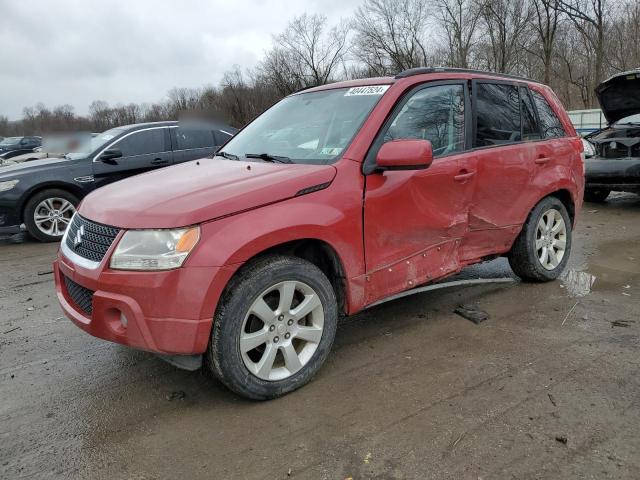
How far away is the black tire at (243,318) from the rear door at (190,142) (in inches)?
235

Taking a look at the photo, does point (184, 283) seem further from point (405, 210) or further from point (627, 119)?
point (627, 119)

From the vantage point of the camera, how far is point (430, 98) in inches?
141

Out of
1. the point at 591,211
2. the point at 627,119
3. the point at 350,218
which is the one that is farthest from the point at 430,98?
the point at 627,119

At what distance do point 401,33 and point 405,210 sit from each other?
4160 centimetres

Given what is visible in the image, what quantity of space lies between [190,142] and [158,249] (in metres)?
6.28

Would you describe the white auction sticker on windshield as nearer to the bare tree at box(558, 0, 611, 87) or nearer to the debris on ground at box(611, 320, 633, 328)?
the debris on ground at box(611, 320, 633, 328)

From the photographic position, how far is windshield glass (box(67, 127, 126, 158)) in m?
7.93

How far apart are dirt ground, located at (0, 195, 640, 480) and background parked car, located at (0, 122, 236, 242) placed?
3.78 metres

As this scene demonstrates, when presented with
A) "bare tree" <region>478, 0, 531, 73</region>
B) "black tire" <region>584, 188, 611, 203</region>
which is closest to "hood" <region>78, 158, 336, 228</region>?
"black tire" <region>584, 188, 611, 203</region>

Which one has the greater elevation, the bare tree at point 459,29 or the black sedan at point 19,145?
the bare tree at point 459,29

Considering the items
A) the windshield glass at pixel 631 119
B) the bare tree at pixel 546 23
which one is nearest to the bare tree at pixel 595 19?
the bare tree at pixel 546 23

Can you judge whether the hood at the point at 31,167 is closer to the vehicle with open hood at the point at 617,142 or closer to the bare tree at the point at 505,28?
the vehicle with open hood at the point at 617,142

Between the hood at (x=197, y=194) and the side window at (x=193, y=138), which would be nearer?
the hood at (x=197, y=194)

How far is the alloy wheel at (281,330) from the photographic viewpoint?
265 centimetres
